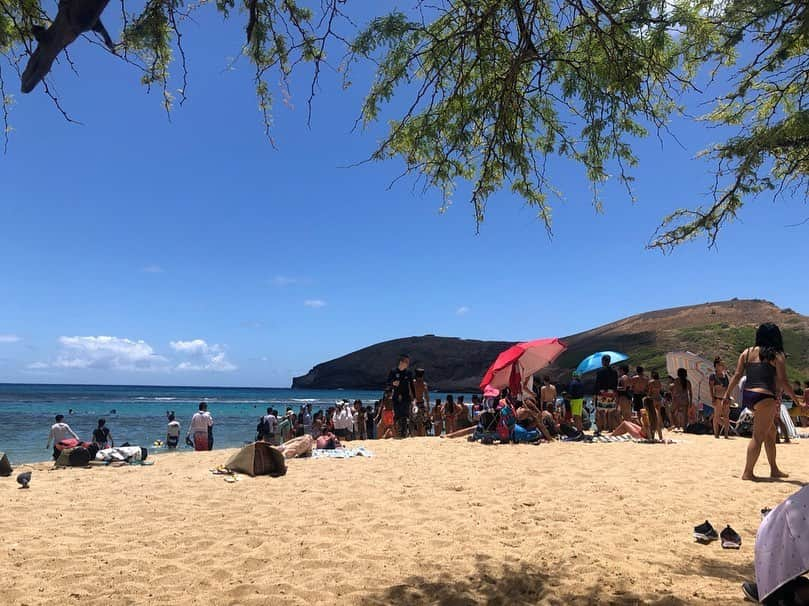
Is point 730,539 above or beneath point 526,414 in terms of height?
beneath

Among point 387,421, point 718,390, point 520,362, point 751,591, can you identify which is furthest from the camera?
point 387,421

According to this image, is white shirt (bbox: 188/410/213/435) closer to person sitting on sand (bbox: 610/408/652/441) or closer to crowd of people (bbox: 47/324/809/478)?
crowd of people (bbox: 47/324/809/478)

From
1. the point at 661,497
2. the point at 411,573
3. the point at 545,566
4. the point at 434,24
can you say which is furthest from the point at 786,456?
the point at 434,24

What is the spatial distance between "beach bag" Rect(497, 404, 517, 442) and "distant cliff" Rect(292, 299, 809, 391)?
165 feet

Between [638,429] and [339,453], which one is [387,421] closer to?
[339,453]

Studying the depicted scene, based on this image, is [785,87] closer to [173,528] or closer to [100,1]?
[100,1]

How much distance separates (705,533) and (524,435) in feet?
19.4

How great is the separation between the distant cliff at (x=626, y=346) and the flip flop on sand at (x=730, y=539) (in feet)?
182

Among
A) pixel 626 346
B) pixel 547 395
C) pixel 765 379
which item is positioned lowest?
pixel 547 395

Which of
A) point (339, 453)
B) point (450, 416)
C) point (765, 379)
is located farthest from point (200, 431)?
point (765, 379)

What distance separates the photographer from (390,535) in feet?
14.0

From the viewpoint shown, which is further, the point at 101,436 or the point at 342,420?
the point at 342,420

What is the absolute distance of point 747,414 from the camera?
1073 centimetres

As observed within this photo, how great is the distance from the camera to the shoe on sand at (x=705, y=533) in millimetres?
3928
